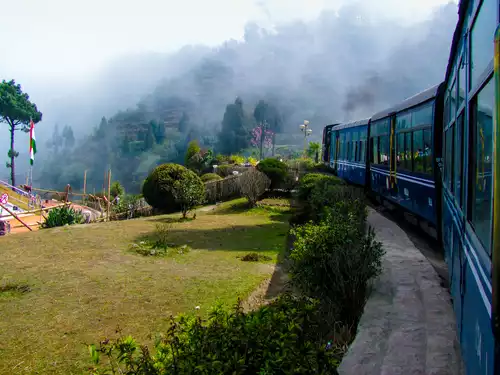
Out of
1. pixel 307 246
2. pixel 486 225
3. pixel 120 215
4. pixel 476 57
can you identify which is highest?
pixel 476 57

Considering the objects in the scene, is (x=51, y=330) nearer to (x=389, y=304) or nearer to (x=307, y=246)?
(x=307, y=246)

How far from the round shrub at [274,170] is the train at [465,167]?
28.5 feet

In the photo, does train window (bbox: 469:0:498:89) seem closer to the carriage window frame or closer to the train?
the train

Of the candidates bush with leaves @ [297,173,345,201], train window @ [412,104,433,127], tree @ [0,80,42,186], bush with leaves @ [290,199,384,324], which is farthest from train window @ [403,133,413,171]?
tree @ [0,80,42,186]

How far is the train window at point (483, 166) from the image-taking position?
193 cm

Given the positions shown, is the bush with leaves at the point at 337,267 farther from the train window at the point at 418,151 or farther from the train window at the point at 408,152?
the train window at the point at 408,152

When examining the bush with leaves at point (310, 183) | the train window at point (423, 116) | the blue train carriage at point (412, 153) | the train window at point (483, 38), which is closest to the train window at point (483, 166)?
the train window at point (483, 38)

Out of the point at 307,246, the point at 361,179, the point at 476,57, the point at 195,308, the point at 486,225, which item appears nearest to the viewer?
the point at 486,225

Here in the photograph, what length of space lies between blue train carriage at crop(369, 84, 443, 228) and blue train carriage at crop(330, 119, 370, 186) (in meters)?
2.45

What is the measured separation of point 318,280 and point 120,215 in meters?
16.1

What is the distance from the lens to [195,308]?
688cm

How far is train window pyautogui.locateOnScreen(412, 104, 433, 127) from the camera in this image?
8554 mm

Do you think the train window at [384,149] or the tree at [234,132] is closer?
the train window at [384,149]

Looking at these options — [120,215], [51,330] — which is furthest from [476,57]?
[120,215]
